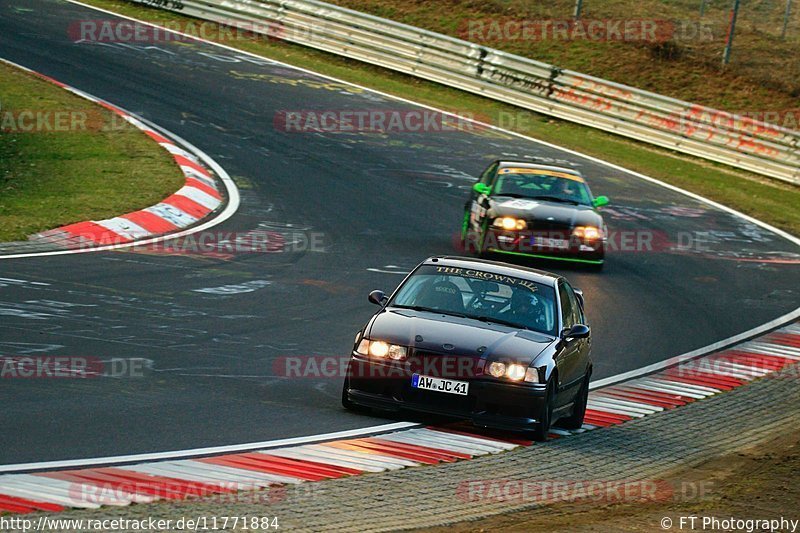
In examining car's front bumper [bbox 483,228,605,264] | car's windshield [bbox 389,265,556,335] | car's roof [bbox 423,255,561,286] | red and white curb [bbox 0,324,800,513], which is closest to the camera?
red and white curb [bbox 0,324,800,513]

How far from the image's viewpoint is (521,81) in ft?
111

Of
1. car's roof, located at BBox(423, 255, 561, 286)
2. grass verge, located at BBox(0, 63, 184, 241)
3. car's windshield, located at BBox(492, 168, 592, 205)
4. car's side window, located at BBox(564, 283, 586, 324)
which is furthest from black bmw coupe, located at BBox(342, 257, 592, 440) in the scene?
car's windshield, located at BBox(492, 168, 592, 205)

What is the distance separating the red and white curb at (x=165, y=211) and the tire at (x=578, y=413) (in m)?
7.48

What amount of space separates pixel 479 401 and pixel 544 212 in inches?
397

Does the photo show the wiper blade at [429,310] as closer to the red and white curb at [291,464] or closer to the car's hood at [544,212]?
the red and white curb at [291,464]

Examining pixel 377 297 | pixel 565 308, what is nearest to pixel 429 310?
pixel 377 297

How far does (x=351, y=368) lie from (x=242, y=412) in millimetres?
1004

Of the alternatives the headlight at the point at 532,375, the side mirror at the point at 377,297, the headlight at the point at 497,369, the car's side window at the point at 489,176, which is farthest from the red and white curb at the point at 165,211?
the headlight at the point at 532,375

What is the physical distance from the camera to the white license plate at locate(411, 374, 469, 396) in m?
10.6

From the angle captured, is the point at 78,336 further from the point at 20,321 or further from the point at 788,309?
the point at 788,309

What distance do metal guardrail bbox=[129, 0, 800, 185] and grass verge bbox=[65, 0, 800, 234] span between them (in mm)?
264

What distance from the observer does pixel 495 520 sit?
8.30 m

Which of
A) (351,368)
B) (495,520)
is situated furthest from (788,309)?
(495,520)

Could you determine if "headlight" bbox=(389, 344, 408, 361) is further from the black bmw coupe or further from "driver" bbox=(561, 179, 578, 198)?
"driver" bbox=(561, 179, 578, 198)
